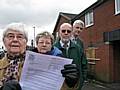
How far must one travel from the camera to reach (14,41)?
2.66 metres

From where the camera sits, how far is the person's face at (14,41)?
2666 millimetres

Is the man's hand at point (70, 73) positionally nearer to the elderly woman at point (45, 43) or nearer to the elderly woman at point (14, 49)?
the elderly woman at point (14, 49)

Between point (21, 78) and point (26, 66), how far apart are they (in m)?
0.11

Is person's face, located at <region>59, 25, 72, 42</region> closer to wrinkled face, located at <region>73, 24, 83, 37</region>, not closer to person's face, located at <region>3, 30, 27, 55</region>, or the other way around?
wrinkled face, located at <region>73, 24, 83, 37</region>

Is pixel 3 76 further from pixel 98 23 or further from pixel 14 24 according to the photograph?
pixel 98 23

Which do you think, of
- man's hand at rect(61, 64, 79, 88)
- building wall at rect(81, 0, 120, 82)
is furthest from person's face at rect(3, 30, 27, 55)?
building wall at rect(81, 0, 120, 82)

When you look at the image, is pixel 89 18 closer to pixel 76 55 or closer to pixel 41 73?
pixel 76 55

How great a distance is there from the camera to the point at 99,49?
20781 millimetres

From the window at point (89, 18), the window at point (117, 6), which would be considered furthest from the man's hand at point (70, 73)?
the window at point (89, 18)

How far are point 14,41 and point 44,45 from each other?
2.37 ft

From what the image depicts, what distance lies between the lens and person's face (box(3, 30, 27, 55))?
267cm

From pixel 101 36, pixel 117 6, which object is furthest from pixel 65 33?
pixel 101 36

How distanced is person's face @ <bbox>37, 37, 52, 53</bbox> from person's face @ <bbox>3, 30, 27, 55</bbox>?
2.27 ft

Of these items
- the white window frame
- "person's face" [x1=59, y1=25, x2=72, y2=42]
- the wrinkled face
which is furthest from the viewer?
the white window frame
